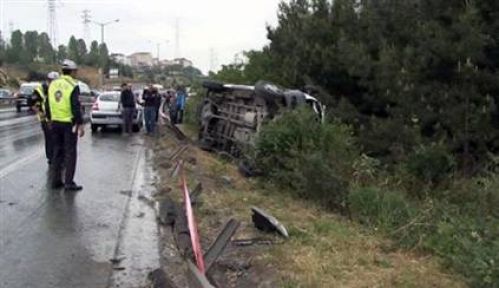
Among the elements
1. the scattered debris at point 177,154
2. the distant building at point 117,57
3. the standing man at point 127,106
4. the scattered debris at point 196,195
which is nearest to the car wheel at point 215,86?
the scattered debris at point 177,154

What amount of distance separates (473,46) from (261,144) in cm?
596

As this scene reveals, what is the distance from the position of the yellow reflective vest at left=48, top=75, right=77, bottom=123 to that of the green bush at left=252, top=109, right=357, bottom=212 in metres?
3.41

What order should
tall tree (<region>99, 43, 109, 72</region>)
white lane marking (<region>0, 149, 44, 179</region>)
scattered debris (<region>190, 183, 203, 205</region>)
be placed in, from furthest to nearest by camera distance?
tall tree (<region>99, 43, 109, 72</region>)
white lane marking (<region>0, 149, 44, 179</region>)
scattered debris (<region>190, 183, 203, 205</region>)

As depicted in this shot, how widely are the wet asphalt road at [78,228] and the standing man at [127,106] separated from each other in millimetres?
8732

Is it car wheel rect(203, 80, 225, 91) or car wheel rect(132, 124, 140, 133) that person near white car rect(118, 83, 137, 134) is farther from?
car wheel rect(203, 80, 225, 91)

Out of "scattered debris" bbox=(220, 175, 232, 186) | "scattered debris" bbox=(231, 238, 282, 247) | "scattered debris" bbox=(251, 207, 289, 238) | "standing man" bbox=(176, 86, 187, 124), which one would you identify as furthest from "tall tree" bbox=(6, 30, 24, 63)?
"scattered debris" bbox=(231, 238, 282, 247)

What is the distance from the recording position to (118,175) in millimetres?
12852

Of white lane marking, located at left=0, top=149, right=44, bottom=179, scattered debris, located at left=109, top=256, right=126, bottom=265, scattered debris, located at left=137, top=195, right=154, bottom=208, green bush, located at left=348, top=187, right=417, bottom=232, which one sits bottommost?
white lane marking, located at left=0, top=149, right=44, bottom=179

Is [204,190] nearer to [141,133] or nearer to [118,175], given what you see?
[118,175]

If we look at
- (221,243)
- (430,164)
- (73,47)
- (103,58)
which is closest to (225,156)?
(430,164)

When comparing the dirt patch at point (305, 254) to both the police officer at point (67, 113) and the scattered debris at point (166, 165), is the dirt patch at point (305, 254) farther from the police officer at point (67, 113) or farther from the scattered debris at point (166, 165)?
the scattered debris at point (166, 165)

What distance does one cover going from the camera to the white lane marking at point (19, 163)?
1273 cm

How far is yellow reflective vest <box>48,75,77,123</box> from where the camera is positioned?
10.5 metres

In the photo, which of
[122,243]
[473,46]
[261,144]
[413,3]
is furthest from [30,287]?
[413,3]
